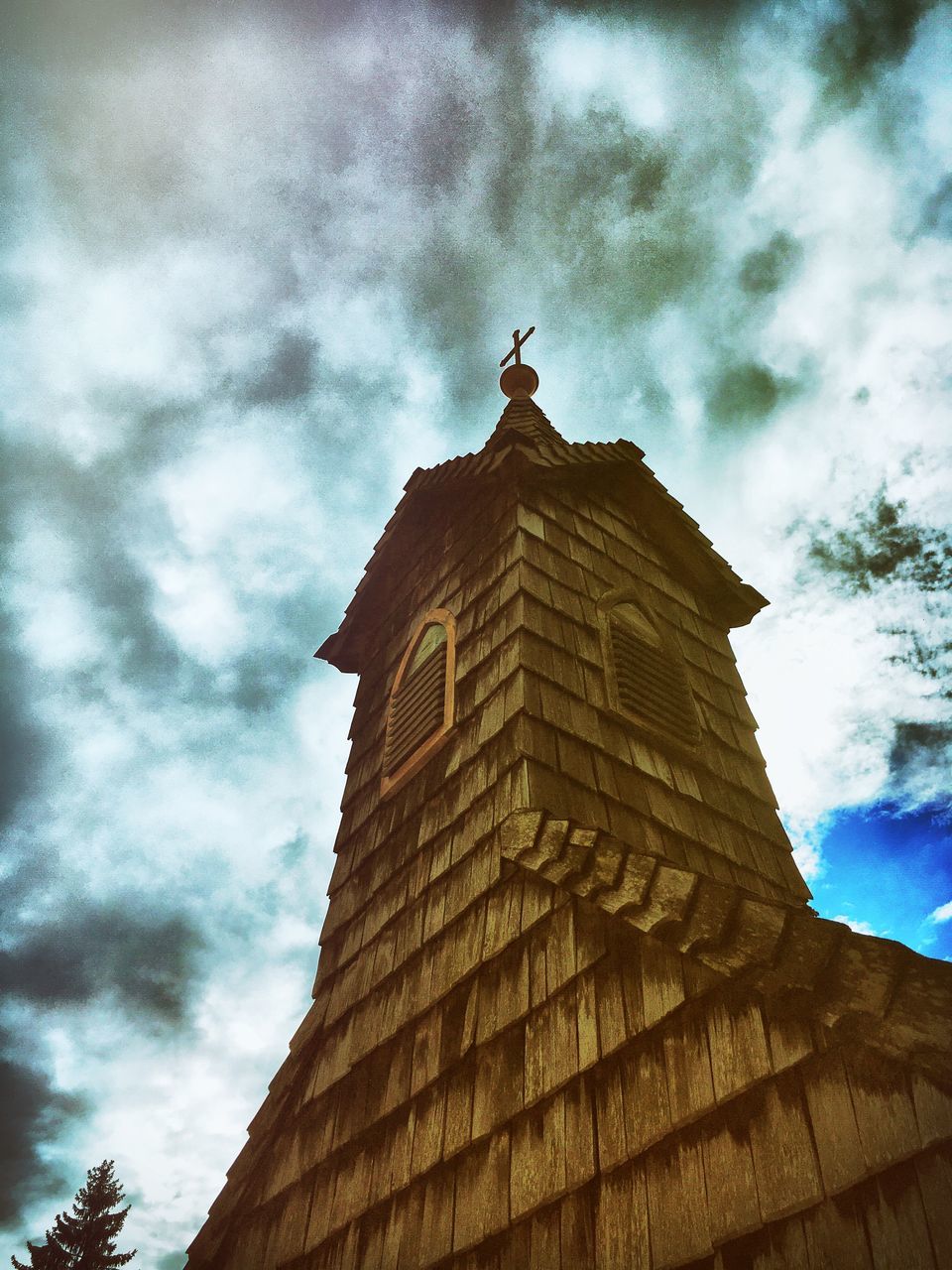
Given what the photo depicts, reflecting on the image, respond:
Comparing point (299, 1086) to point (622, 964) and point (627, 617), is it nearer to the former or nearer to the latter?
point (622, 964)

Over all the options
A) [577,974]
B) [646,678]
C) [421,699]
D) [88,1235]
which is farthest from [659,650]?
[88,1235]

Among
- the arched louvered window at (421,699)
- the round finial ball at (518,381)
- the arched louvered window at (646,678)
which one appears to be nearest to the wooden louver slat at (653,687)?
the arched louvered window at (646,678)

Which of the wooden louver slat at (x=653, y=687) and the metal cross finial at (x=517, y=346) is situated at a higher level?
the metal cross finial at (x=517, y=346)

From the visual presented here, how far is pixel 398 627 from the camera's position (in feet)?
26.9

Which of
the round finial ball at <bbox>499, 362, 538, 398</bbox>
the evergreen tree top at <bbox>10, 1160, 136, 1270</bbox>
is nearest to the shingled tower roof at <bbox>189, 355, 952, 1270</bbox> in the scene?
the round finial ball at <bbox>499, 362, 538, 398</bbox>

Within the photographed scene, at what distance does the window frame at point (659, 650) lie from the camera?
5.62 metres

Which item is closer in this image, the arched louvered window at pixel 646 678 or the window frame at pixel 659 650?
the window frame at pixel 659 650

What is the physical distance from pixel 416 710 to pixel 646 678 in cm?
186

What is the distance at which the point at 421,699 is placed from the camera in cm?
657

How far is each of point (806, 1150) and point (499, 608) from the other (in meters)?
4.16

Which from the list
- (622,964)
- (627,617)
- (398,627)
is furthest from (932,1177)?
(398,627)

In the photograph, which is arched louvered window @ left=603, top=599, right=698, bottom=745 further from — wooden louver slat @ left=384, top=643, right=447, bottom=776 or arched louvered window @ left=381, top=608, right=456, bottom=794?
wooden louver slat @ left=384, top=643, right=447, bottom=776

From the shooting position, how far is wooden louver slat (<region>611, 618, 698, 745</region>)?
5.86 meters

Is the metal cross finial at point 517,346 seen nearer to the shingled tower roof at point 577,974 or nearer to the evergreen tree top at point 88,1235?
the shingled tower roof at point 577,974
